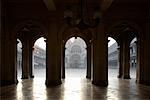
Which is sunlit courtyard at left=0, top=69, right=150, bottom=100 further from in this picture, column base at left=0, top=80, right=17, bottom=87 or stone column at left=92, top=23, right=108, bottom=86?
stone column at left=92, top=23, right=108, bottom=86

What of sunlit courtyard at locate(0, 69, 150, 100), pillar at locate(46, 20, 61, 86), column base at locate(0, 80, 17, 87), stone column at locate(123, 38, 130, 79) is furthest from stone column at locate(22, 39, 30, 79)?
sunlit courtyard at locate(0, 69, 150, 100)

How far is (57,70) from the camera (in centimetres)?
1731

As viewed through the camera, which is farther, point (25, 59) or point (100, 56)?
point (25, 59)

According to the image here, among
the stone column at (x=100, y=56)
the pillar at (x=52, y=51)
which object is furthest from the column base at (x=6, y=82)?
the stone column at (x=100, y=56)

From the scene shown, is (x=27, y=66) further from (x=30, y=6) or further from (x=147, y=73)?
(x=147, y=73)

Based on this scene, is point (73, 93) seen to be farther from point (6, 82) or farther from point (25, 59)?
point (25, 59)

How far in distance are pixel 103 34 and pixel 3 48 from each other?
6019 millimetres

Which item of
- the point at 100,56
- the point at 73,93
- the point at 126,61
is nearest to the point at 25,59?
the point at 126,61

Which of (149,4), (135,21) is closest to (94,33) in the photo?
(135,21)

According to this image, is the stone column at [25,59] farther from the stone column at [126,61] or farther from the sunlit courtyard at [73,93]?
the sunlit courtyard at [73,93]

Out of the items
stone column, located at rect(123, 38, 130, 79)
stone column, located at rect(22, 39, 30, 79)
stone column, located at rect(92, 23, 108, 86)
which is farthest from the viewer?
stone column, located at rect(123, 38, 130, 79)

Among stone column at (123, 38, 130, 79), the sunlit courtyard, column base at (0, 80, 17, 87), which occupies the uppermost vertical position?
stone column at (123, 38, 130, 79)

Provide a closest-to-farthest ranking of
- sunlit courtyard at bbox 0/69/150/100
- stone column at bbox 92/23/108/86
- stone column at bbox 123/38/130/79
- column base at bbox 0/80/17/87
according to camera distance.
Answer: sunlit courtyard at bbox 0/69/150/100 < column base at bbox 0/80/17/87 < stone column at bbox 92/23/108/86 < stone column at bbox 123/38/130/79

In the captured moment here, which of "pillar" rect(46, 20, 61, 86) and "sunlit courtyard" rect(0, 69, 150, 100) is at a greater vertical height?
"pillar" rect(46, 20, 61, 86)
